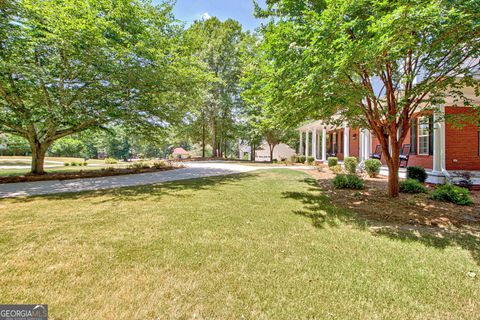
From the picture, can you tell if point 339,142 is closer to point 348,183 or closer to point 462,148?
point 462,148

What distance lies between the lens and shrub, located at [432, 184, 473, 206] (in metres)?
5.65

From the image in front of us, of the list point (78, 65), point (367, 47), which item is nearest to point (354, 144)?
point (367, 47)

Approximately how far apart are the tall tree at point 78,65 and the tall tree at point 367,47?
20.4 ft

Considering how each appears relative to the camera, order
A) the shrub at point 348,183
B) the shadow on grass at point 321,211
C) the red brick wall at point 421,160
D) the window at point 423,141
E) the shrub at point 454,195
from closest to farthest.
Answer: the shadow on grass at point 321,211 < the shrub at point 454,195 < the shrub at point 348,183 < the red brick wall at point 421,160 < the window at point 423,141

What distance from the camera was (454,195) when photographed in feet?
19.0

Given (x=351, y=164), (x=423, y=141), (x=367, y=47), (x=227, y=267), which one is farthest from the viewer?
(x=351, y=164)

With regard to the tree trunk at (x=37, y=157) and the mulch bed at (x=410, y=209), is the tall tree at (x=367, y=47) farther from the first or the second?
the tree trunk at (x=37, y=157)

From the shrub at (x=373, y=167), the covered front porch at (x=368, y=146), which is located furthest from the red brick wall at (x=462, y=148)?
the shrub at (x=373, y=167)

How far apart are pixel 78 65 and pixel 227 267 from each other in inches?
404

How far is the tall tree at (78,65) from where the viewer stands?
305 inches

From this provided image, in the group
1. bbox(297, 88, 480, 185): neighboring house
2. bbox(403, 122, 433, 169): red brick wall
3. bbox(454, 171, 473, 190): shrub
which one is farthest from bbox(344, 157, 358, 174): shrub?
bbox(454, 171, 473, 190): shrub

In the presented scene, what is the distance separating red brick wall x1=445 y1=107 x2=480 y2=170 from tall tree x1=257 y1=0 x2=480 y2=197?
516cm

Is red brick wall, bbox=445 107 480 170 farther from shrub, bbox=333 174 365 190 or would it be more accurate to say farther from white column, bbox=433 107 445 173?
shrub, bbox=333 174 365 190

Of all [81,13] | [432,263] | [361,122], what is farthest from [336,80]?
[81,13]
